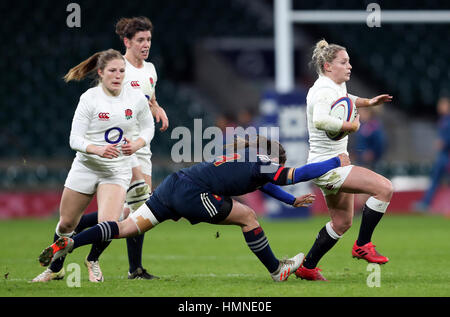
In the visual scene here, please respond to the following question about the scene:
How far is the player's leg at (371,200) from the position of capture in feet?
20.9

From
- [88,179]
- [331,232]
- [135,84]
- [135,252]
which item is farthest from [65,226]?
[331,232]

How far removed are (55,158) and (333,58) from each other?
10708mm

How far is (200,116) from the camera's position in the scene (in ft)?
62.4

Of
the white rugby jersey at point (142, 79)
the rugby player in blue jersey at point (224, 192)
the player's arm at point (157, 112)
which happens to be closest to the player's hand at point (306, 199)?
the rugby player in blue jersey at point (224, 192)

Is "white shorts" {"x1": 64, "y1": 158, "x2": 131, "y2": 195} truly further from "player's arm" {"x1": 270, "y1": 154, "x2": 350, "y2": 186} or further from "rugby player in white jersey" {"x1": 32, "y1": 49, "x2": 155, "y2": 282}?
"player's arm" {"x1": 270, "y1": 154, "x2": 350, "y2": 186}

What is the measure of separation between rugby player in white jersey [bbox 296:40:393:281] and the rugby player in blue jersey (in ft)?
0.57

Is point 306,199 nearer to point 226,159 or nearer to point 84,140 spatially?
point 226,159

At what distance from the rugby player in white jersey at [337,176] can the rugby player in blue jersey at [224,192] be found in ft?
0.57

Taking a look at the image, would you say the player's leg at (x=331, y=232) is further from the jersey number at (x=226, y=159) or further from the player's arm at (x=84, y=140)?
the player's arm at (x=84, y=140)

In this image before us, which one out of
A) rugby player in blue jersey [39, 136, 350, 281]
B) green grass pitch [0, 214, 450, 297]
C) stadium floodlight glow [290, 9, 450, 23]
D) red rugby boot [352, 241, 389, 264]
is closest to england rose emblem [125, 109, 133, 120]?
rugby player in blue jersey [39, 136, 350, 281]

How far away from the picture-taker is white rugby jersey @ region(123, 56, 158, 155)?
716cm

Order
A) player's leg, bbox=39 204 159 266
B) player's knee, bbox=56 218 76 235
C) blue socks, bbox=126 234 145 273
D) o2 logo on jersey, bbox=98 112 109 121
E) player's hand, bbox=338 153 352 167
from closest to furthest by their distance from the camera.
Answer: player's leg, bbox=39 204 159 266
player's hand, bbox=338 153 352 167
o2 logo on jersey, bbox=98 112 109 121
player's knee, bbox=56 218 76 235
blue socks, bbox=126 234 145 273

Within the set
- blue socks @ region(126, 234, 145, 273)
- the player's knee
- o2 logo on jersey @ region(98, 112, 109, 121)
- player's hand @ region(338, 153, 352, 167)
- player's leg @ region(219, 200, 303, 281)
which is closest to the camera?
player's leg @ region(219, 200, 303, 281)
